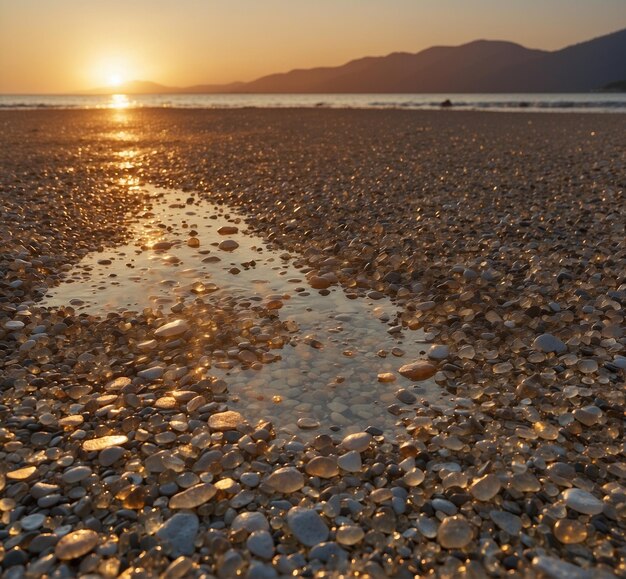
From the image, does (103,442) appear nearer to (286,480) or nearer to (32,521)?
(32,521)

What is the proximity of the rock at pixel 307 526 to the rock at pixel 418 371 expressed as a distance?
1.46m

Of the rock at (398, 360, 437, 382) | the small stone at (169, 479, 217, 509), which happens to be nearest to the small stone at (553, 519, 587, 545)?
the rock at (398, 360, 437, 382)

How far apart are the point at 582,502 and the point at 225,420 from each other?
1.92 m

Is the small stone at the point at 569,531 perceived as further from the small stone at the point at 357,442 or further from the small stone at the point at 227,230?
the small stone at the point at 227,230

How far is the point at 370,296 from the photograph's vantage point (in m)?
4.80

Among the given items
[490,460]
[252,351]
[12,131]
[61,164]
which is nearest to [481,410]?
[490,460]

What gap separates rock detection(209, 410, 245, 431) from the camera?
2.89 m

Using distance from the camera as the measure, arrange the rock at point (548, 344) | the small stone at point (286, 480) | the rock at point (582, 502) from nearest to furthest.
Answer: the rock at point (582, 502) → the small stone at point (286, 480) → the rock at point (548, 344)

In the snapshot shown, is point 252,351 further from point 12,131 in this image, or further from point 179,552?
point 12,131

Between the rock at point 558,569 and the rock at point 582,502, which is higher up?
the rock at point 582,502

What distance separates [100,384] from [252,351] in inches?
43.2

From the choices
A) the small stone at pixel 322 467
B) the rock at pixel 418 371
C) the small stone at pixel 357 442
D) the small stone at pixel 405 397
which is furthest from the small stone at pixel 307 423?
the rock at pixel 418 371

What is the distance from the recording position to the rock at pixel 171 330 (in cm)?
399

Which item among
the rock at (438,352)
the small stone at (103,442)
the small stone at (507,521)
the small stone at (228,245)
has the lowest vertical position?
the small stone at (507,521)
